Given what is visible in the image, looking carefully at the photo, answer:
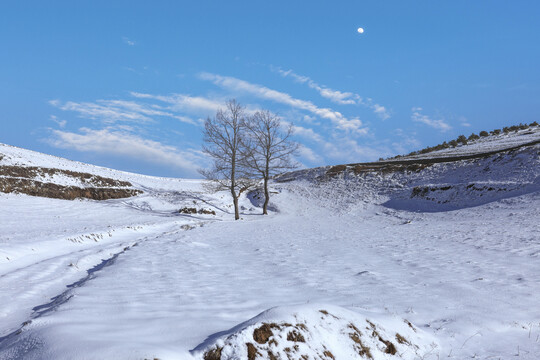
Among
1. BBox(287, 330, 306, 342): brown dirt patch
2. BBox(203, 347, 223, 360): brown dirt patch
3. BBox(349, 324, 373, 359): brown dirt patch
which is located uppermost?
BBox(203, 347, 223, 360): brown dirt patch

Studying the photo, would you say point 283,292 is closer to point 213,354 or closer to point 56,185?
point 213,354

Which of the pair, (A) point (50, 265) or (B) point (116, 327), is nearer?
(B) point (116, 327)

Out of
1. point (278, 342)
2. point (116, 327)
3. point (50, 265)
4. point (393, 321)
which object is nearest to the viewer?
point (278, 342)

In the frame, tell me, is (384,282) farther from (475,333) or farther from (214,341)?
(214,341)

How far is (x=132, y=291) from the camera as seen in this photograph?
20.3 ft

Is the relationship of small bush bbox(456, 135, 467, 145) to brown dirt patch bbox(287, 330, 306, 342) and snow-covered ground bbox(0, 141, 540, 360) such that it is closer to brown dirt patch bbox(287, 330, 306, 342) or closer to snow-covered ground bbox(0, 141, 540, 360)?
snow-covered ground bbox(0, 141, 540, 360)

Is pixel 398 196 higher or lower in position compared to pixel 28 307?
higher

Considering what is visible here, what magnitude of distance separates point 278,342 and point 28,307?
5039 mm

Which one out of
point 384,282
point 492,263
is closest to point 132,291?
point 384,282

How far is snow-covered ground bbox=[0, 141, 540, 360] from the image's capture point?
3.49 m

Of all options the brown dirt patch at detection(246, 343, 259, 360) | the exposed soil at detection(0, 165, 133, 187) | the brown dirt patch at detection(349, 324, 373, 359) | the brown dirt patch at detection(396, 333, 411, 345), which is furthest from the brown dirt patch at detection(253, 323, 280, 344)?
the exposed soil at detection(0, 165, 133, 187)

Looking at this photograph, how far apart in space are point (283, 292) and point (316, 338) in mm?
2668

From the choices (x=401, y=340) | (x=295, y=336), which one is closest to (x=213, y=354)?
(x=295, y=336)

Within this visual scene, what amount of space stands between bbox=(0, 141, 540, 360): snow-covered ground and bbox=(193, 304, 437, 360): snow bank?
0.01 m
